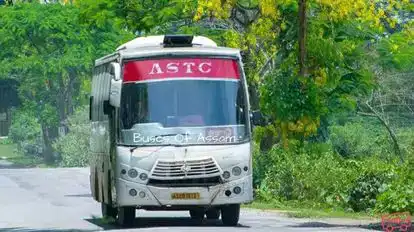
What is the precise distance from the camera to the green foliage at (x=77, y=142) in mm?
79412

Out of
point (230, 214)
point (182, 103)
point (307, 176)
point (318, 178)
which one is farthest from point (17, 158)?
point (182, 103)

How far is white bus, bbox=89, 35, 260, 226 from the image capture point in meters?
23.3

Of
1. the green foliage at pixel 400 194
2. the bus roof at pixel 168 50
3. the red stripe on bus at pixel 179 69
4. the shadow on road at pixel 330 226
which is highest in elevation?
the bus roof at pixel 168 50

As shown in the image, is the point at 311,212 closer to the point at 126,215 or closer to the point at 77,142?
the point at 126,215

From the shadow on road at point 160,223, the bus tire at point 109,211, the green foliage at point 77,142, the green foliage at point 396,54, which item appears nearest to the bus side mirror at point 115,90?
the shadow on road at point 160,223

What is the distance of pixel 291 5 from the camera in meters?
36.3

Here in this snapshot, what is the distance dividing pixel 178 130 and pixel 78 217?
21.7 feet

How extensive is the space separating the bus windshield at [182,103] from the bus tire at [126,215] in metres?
1.55

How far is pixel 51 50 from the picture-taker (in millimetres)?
77750

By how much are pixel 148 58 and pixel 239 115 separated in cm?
203

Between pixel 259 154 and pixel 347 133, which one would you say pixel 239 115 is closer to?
pixel 259 154

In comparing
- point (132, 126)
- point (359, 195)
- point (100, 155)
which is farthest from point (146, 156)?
point (359, 195)

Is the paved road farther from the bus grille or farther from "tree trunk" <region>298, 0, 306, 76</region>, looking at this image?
"tree trunk" <region>298, 0, 306, 76</region>

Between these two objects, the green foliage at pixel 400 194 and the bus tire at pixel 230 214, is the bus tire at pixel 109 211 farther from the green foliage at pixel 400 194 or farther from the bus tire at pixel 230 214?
the green foliage at pixel 400 194
